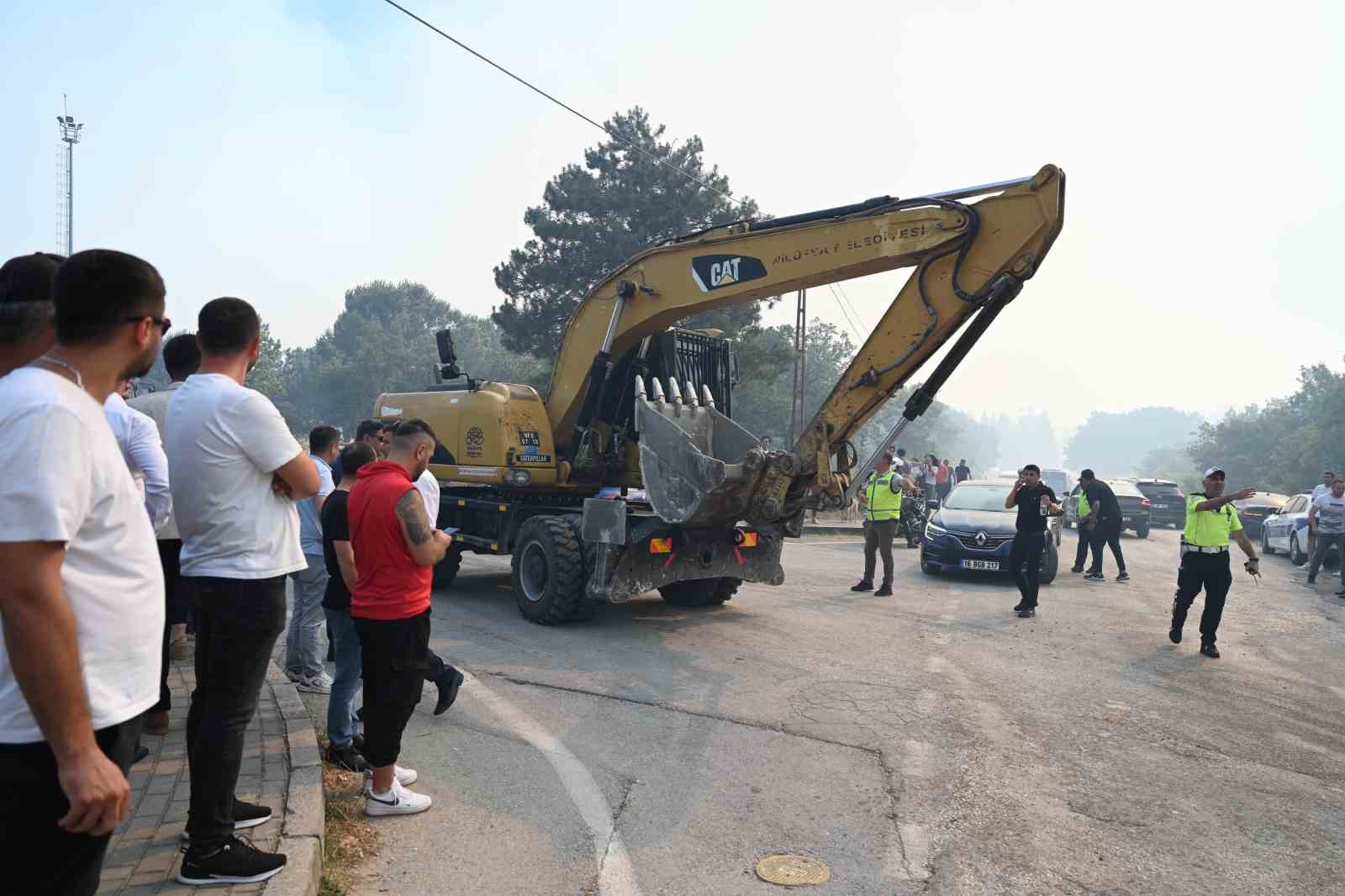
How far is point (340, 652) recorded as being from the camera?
494 centimetres

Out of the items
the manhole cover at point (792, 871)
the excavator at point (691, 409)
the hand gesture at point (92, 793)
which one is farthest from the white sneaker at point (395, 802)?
the excavator at point (691, 409)

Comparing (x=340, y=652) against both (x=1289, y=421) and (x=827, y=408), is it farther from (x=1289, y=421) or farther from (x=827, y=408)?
(x=1289, y=421)

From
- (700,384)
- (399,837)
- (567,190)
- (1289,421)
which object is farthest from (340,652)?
(1289,421)

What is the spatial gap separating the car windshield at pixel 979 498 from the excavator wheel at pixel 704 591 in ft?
20.5

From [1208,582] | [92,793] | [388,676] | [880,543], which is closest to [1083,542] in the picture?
[880,543]

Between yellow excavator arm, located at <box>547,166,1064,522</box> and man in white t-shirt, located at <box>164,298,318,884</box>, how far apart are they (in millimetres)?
4981

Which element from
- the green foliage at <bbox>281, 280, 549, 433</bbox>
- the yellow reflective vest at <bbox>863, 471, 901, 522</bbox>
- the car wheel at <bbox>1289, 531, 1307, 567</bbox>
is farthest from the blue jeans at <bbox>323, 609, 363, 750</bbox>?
the green foliage at <bbox>281, 280, 549, 433</bbox>

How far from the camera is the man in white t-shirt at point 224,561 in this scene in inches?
131

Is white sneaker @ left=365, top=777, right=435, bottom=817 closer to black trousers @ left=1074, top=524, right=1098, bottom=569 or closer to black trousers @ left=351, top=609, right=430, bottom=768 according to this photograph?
black trousers @ left=351, top=609, right=430, bottom=768

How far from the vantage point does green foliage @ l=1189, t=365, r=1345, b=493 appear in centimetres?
4081

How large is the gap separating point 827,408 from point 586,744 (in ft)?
14.0

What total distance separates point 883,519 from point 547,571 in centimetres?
503

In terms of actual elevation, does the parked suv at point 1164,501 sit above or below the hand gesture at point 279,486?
below

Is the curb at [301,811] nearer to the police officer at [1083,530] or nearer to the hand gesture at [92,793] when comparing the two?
the hand gesture at [92,793]
